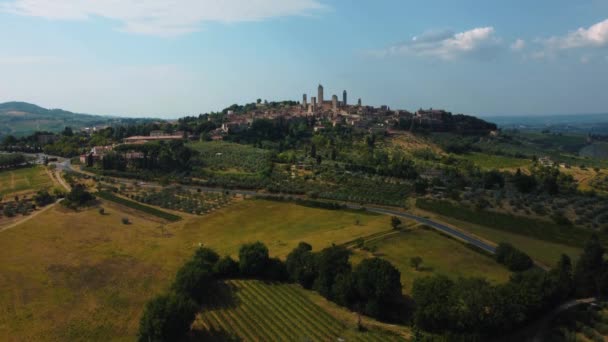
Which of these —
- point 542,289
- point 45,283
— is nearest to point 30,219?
point 45,283

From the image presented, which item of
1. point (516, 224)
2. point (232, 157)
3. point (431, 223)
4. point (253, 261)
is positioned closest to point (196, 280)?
point (253, 261)

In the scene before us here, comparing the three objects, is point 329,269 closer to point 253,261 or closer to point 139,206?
point 253,261

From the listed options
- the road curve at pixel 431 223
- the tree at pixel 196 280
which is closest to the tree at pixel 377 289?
the tree at pixel 196 280

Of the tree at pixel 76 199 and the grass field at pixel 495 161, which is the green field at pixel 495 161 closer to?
the grass field at pixel 495 161

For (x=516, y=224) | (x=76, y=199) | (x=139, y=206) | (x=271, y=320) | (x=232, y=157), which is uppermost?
(x=232, y=157)

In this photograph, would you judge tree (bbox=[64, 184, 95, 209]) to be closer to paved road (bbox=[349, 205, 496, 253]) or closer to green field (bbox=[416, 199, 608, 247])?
paved road (bbox=[349, 205, 496, 253])

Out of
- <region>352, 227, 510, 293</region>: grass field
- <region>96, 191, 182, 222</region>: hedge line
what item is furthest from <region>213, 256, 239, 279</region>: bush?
<region>96, 191, 182, 222</region>: hedge line
